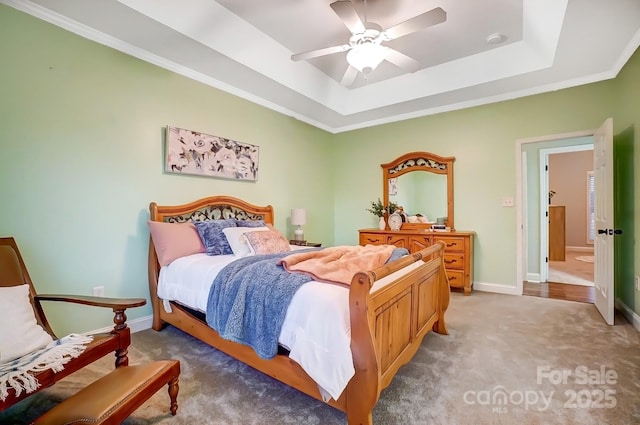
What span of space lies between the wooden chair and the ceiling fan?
2354 millimetres

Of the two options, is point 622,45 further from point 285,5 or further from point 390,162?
point 285,5

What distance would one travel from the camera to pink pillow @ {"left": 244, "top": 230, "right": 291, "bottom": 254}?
2862 mm

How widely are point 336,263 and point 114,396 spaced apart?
1.37 metres

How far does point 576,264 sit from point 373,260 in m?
6.21

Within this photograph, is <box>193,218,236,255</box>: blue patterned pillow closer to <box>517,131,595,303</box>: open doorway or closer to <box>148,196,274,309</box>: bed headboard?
<box>148,196,274,309</box>: bed headboard

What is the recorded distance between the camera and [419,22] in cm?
215

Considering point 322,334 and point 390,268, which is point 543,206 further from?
point 322,334

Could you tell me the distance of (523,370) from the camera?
6.99ft

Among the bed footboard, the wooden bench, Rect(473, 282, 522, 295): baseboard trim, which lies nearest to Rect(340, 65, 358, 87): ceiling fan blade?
the bed footboard

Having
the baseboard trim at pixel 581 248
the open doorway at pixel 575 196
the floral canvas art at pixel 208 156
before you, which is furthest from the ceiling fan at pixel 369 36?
the baseboard trim at pixel 581 248

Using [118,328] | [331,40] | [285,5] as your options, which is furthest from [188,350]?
[331,40]

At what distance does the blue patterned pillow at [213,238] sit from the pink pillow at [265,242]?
9.6 inches

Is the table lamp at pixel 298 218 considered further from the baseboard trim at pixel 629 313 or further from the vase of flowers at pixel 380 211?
the baseboard trim at pixel 629 313

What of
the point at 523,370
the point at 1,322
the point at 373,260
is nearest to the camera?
the point at 1,322
